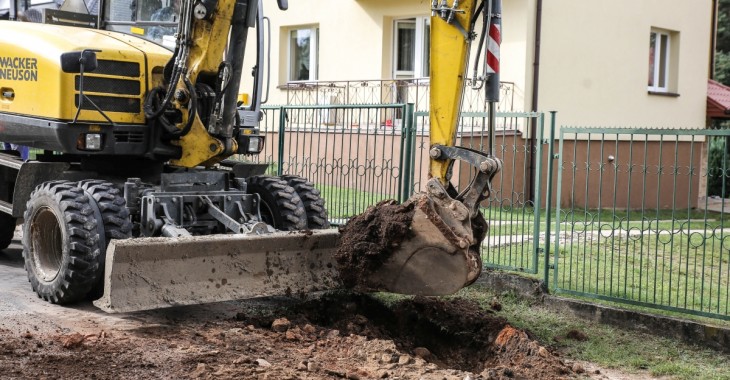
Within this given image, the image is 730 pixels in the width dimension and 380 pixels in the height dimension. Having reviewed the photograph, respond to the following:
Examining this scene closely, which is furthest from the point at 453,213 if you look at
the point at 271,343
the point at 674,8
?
the point at 674,8

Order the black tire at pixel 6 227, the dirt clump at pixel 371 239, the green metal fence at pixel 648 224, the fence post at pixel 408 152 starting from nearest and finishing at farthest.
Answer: the dirt clump at pixel 371 239 < the green metal fence at pixel 648 224 < the black tire at pixel 6 227 < the fence post at pixel 408 152

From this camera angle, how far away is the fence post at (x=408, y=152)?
1062 cm

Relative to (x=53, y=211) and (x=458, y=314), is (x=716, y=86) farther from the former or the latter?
(x=53, y=211)

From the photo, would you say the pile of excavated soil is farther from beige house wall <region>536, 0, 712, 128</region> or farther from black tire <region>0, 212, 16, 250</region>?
beige house wall <region>536, 0, 712, 128</region>

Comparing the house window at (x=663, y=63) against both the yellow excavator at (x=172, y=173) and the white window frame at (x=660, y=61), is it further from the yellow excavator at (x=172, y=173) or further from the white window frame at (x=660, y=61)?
Answer: the yellow excavator at (x=172, y=173)

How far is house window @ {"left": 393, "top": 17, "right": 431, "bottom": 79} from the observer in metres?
19.1

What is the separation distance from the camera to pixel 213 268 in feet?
24.9

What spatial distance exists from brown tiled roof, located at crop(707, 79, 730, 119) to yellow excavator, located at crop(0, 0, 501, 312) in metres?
15.2

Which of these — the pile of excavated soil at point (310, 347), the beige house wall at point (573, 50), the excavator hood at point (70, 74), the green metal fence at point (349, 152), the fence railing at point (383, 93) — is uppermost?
the beige house wall at point (573, 50)

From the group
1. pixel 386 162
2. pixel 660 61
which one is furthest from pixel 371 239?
pixel 660 61

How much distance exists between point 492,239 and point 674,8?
41.0 feet

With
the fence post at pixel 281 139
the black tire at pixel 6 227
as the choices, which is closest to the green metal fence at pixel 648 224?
the fence post at pixel 281 139

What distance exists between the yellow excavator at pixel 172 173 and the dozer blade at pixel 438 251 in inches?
0.4

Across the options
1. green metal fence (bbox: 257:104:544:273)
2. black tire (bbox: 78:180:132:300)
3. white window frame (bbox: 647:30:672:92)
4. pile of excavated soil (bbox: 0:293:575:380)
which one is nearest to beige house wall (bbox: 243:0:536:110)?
white window frame (bbox: 647:30:672:92)
